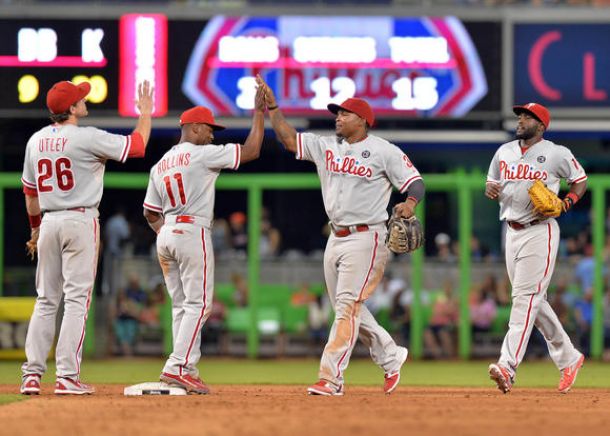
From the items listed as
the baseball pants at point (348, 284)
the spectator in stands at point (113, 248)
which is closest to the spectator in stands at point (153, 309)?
the spectator in stands at point (113, 248)

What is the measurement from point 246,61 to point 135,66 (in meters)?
1.21

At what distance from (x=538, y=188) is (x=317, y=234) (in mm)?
7521

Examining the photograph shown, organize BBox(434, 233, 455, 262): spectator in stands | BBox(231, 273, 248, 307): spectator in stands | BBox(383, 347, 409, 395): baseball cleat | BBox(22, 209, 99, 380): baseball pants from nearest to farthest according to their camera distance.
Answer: BBox(22, 209, 99, 380): baseball pants < BBox(383, 347, 409, 395): baseball cleat < BBox(231, 273, 248, 307): spectator in stands < BBox(434, 233, 455, 262): spectator in stands

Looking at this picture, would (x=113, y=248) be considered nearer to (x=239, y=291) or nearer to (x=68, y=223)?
(x=239, y=291)

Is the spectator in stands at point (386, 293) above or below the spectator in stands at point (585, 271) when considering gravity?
below

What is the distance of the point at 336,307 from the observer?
31.3 ft

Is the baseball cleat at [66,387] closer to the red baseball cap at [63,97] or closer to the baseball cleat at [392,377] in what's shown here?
the red baseball cap at [63,97]

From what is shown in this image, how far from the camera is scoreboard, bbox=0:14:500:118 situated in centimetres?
1555

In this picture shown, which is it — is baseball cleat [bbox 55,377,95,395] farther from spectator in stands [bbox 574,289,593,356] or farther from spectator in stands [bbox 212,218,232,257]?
spectator in stands [bbox 574,289,593,356]

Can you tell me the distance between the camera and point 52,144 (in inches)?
363

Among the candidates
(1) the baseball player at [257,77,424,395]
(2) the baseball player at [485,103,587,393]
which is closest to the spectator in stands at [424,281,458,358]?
(2) the baseball player at [485,103,587,393]

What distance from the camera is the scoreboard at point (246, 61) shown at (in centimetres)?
1555

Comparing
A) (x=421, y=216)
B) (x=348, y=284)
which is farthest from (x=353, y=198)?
(x=421, y=216)

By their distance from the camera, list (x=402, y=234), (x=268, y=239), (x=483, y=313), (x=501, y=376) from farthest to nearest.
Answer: (x=268, y=239) → (x=483, y=313) → (x=501, y=376) → (x=402, y=234)
